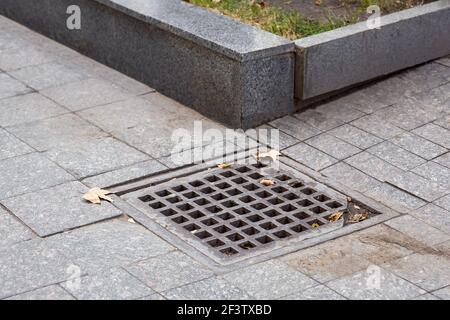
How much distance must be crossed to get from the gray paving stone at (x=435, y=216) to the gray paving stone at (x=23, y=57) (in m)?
4.00

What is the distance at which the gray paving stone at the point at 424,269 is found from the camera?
590cm

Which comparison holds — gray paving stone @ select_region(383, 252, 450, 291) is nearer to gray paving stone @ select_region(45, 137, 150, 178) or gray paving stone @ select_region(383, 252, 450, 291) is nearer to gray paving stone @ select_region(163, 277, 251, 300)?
gray paving stone @ select_region(163, 277, 251, 300)

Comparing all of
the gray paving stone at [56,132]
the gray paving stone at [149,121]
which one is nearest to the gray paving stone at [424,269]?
the gray paving stone at [149,121]

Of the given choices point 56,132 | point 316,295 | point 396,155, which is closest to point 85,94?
point 56,132

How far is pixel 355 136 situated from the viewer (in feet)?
25.3

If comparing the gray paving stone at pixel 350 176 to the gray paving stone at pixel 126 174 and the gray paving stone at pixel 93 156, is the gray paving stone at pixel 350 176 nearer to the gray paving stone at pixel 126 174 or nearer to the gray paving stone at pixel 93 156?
the gray paving stone at pixel 126 174

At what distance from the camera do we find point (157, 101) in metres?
8.43

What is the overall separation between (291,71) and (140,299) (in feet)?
9.26

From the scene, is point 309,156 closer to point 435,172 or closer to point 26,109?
point 435,172

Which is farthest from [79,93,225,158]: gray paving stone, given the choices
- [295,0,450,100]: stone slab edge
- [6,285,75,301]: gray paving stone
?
[6,285,75,301]: gray paving stone

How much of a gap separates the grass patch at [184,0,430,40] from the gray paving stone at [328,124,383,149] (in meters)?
0.99

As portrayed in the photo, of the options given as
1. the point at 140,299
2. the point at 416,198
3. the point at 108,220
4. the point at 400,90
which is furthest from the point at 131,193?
the point at 400,90

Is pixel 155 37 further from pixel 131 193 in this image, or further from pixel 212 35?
pixel 131 193

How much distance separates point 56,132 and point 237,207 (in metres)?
1.79
